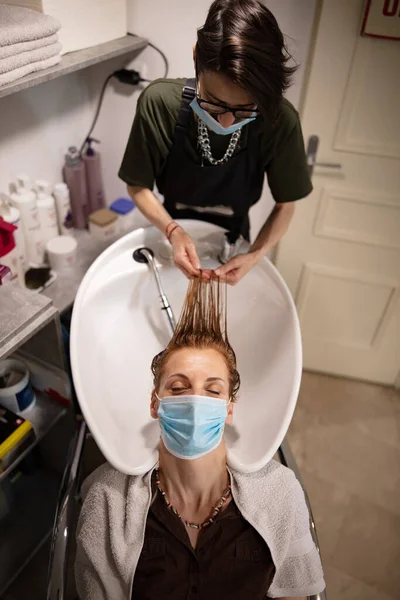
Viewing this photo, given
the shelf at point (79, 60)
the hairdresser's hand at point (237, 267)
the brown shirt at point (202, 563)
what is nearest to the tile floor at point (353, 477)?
the brown shirt at point (202, 563)

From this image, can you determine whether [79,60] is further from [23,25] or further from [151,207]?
[151,207]

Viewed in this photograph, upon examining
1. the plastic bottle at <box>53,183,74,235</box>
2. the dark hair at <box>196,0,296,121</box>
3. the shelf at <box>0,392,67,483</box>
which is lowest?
the shelf at <box>0,392,67,483</box>

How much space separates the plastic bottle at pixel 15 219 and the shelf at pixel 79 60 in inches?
13.1

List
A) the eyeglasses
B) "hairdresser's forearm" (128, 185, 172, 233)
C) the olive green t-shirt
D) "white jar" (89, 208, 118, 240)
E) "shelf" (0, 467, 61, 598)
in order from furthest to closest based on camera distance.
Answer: "white jar" (89, 208, 118, 240) → "shelf" (0, 467, 61, 598) → "hairdresser's forearm" (128, 185, 172, 233) → the olive green t-shirt → the eyeglasses

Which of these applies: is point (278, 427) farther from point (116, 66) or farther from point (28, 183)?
point (116, 66)

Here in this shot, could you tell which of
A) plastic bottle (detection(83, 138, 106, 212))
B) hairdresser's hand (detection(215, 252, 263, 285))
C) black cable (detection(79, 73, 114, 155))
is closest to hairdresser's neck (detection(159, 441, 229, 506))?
hairdresser's hand (detection(215, 252, 263, 285))

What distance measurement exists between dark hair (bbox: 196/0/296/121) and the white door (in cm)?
Answer: 61

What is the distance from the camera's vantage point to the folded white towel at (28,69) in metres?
1.14

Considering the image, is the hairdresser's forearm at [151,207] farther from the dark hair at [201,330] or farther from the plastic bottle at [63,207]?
Result: the plastic bottle at [63,207]

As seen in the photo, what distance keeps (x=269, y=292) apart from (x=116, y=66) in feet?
3.35

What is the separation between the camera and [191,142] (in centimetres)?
127

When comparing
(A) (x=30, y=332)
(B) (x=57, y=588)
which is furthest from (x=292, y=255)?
(B) (x=57, y=588)

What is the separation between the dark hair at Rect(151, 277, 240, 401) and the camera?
1095mm

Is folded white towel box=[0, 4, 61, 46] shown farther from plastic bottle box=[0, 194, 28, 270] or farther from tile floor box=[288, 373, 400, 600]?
tile floor box=[288, 373, 400, 600]
